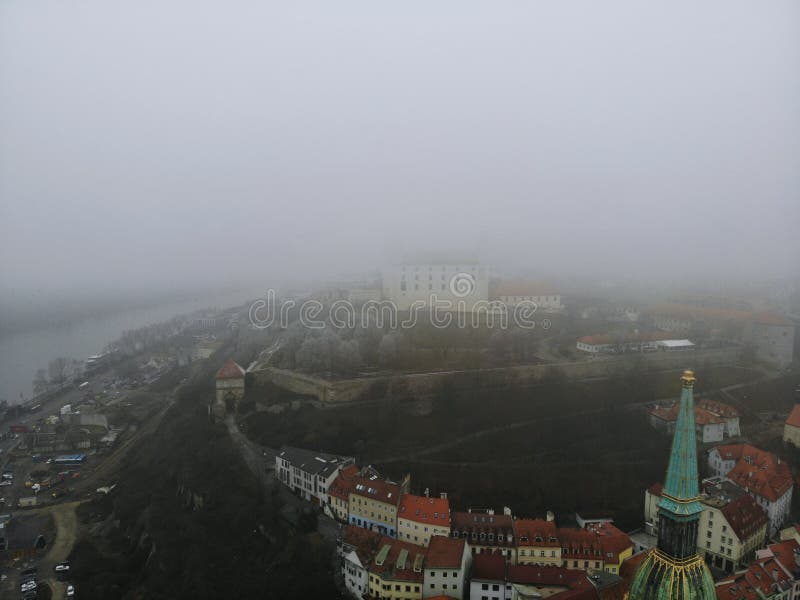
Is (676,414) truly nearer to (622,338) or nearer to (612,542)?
(622,338)

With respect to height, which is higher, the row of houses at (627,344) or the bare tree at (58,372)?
the row of houses at (627,344)

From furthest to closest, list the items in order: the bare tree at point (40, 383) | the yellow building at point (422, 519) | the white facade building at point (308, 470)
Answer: the bare tree at point (40, 383) → the white facade building at point (308, 470) → the yellow building at point (422, 519)

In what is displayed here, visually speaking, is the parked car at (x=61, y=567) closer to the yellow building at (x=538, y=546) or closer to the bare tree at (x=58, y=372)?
the yellow building at (x=538, y=546)

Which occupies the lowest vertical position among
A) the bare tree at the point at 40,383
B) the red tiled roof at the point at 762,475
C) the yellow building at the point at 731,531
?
the bare tree at the point at 40,383

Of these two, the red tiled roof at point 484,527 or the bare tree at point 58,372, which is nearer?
the red tiled roof at point 484,527

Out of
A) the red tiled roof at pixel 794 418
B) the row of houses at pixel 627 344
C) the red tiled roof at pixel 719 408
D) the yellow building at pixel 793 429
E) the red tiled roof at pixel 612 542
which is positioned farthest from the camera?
the row of houses at pixel 627 344

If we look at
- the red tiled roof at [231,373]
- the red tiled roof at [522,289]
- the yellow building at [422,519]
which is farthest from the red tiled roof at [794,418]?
the red tiled roof at [231,373]

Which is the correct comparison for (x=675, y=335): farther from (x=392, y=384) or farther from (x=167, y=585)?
(x=167, y=585)
